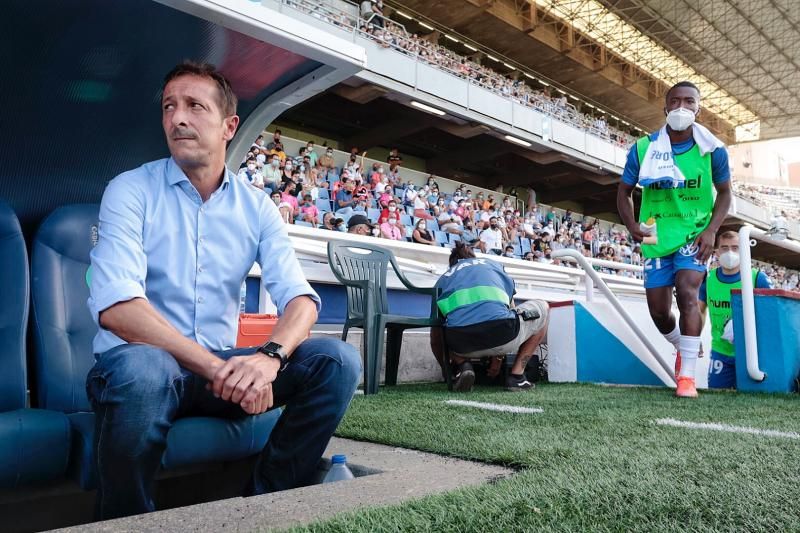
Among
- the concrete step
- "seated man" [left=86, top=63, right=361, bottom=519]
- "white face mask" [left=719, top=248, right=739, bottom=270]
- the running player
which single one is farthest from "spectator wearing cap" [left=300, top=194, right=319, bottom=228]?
the concrete step

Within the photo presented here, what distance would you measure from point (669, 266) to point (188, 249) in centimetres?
300

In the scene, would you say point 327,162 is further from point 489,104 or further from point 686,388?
point 686,388

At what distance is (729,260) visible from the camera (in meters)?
4.70

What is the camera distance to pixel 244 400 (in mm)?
1362

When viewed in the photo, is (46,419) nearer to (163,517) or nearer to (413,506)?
(163,517)

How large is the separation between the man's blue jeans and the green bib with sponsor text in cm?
268

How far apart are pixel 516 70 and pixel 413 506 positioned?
68.1 feet

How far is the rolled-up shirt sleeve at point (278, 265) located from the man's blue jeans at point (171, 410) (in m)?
0.16

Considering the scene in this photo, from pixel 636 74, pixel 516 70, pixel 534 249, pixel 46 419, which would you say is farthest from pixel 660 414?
pixel 636 74

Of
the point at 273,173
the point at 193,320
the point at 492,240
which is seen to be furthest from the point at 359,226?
the point at 492,240

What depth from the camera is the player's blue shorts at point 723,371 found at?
470cm

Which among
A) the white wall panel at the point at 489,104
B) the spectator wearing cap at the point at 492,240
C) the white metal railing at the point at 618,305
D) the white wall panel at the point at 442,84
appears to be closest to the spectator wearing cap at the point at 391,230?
the spectator wearing cap at the point at 492,240

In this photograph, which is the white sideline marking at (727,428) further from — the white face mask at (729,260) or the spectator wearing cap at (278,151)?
the spectator wearing cap at (278,151)

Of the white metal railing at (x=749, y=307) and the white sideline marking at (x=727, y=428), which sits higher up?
the white metal railing at (x=749, y=307)
